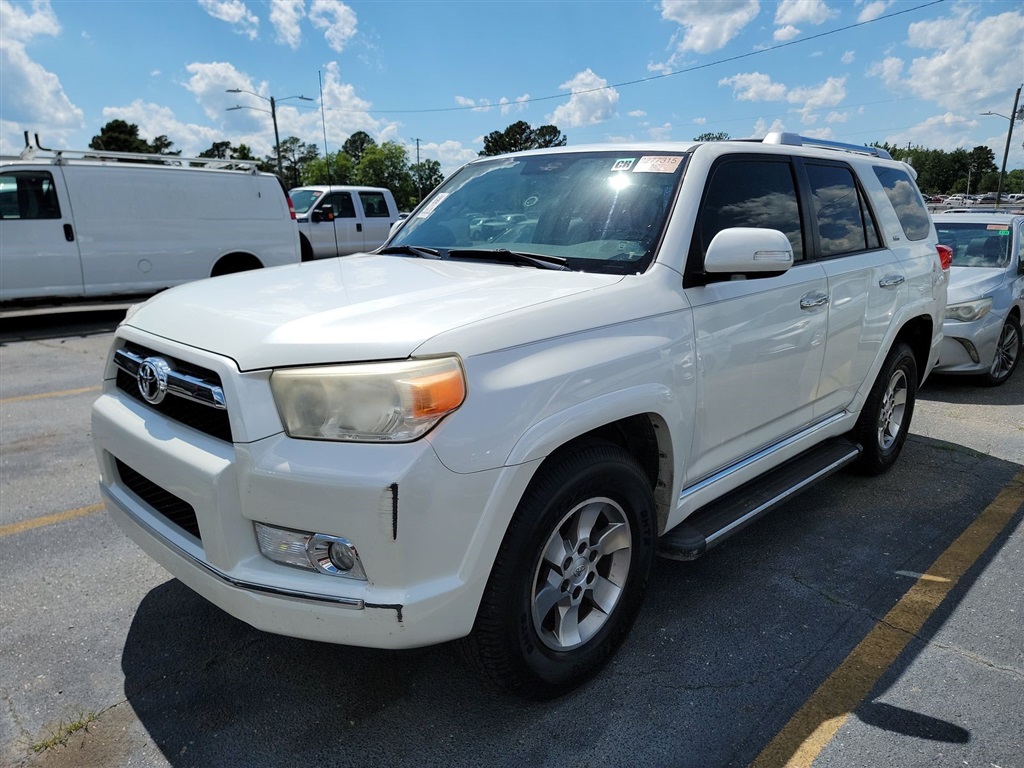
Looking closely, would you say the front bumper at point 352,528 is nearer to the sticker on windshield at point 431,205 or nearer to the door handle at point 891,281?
the sticker on windshield at point 431,205

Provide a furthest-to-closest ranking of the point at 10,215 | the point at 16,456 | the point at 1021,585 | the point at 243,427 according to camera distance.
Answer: the point at 10,215 → the point at 16,456 → the point at 1021,585 → the point at 243,427

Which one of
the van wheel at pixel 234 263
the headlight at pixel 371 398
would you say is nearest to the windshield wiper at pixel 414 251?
the headlight at pixel 371 398

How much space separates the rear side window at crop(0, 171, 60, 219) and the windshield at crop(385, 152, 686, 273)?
816 cm

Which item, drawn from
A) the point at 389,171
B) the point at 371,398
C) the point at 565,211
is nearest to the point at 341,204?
the point at 565,211

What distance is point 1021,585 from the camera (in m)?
3.33

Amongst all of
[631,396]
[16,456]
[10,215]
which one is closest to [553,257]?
[631,396]

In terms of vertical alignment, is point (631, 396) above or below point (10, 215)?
below

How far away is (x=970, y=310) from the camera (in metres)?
6.92

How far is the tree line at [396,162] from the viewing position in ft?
238

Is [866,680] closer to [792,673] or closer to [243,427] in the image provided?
[792,673]

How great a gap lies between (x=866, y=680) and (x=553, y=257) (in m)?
1.94

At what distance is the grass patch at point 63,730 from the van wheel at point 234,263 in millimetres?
9862

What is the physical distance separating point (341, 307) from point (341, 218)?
14.6 metres

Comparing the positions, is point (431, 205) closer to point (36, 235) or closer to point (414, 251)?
point (414, 251)
